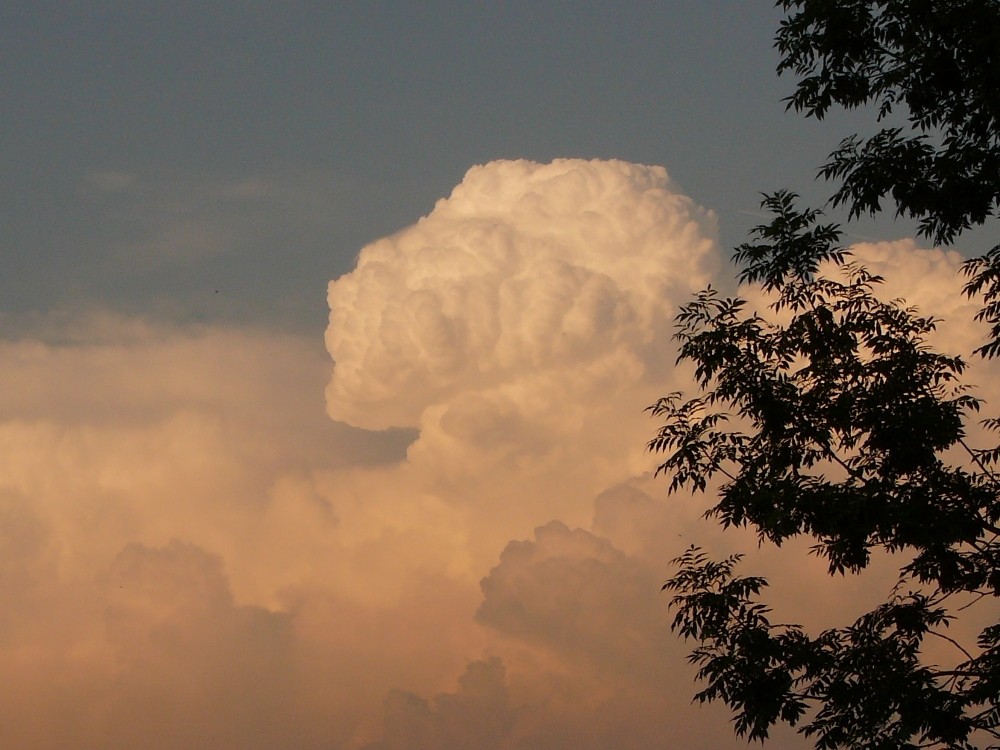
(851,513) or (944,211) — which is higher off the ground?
(944,211)

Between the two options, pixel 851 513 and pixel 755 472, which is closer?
pixel 851 513

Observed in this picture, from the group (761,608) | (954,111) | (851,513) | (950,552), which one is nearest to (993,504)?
(950,552)

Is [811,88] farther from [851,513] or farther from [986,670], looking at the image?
[986,670]

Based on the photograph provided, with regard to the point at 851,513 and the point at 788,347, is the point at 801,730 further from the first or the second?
the point at 788,347

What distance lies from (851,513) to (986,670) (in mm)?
3025

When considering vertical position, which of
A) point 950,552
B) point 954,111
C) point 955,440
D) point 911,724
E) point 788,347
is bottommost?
point 911,724

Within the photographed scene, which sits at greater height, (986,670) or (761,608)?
(761,608)

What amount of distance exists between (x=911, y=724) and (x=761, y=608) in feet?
9.72

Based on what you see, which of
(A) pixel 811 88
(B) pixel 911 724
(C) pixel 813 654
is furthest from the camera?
(A) pixel 811 88

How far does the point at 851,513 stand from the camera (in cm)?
1966

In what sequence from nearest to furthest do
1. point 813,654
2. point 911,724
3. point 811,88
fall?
point 911,724, point 813,654, point 811,88

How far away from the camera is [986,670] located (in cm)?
1956

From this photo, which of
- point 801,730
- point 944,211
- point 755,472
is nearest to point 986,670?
point 801,730

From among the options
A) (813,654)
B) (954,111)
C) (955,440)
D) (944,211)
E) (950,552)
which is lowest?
(813,654)
